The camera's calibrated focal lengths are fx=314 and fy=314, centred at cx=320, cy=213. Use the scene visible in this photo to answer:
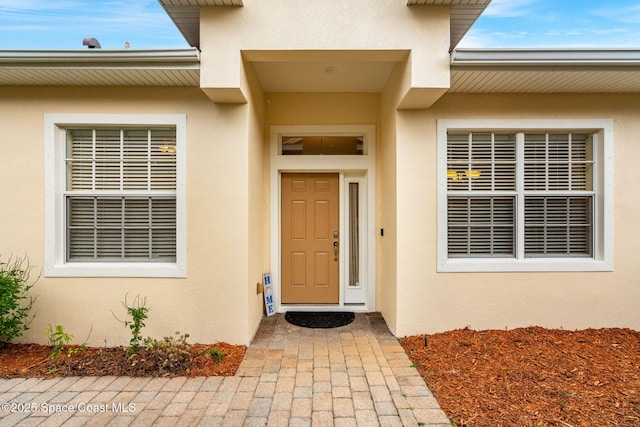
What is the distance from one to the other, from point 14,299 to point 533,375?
203 inches

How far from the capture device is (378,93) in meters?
4.59

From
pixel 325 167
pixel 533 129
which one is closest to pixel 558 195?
pixel 533 129

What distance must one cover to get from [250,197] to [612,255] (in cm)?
438

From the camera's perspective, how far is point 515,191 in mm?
3879

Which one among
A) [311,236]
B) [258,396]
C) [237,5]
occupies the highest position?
[237,5]

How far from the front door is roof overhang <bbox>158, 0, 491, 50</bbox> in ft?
7.21

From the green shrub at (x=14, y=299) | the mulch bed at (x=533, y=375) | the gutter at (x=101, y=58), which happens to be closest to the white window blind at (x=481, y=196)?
the mulch bed at (x=533, y=375)

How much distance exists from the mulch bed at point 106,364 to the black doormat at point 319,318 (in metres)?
1.01

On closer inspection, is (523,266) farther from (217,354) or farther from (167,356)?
(167,356)

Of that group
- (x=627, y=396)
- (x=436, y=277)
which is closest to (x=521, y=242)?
(x=436, y=277)

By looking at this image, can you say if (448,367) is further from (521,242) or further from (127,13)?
(127,13)

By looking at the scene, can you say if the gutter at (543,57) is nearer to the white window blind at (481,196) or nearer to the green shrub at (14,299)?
the white window blind at (481,196)

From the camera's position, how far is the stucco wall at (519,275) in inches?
147

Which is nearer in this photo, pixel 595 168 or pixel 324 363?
pixel 324 363
